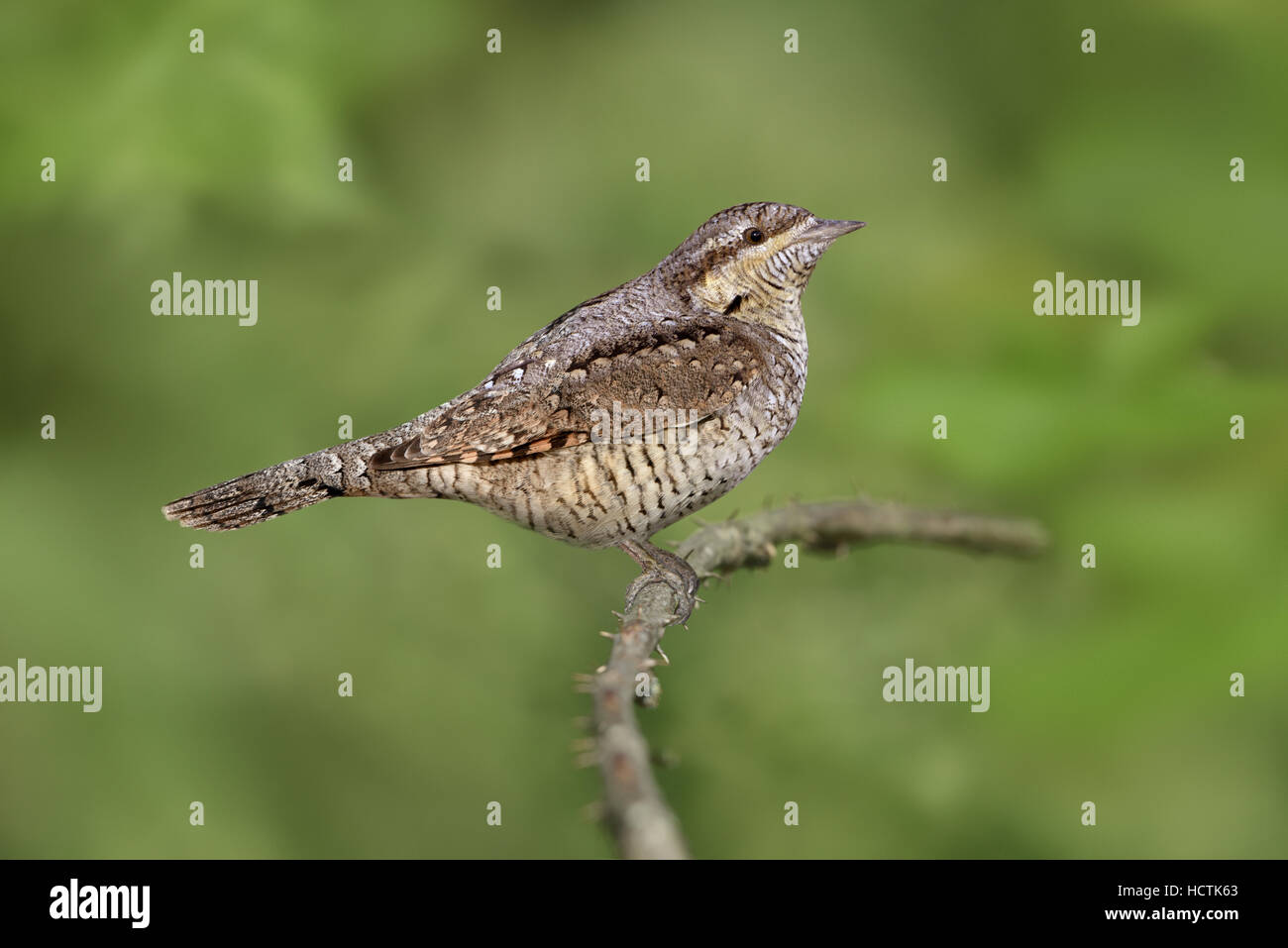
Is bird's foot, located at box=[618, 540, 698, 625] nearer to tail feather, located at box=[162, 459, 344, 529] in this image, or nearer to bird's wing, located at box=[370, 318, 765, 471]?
bird's wing, located at box=[370, 318, 765, 471]

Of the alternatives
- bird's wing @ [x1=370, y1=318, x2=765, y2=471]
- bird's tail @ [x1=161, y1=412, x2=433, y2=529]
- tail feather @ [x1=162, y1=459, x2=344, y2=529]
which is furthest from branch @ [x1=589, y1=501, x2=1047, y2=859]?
tail feather @ [x1=162, y1=459, x2=344, y2=529]

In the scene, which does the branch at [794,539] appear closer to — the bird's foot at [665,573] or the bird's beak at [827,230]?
the bird's foot at [665,573]

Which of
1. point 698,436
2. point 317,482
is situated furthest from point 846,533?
point 317,482

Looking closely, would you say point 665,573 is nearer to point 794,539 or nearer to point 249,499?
point 794,539

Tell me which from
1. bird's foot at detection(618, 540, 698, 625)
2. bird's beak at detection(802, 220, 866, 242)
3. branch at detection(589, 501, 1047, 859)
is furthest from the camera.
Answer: bird's beak at detection(802, 220, 866, 242)

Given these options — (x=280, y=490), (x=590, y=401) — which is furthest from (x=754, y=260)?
(x=280, y=490)

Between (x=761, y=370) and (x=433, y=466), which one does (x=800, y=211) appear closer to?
(x=761, y=370)

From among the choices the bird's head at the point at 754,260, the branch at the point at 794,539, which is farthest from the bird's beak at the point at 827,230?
the branch at the point at 794,539

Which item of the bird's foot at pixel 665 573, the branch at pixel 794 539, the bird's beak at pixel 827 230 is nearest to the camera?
the branch at pixel 794 539
